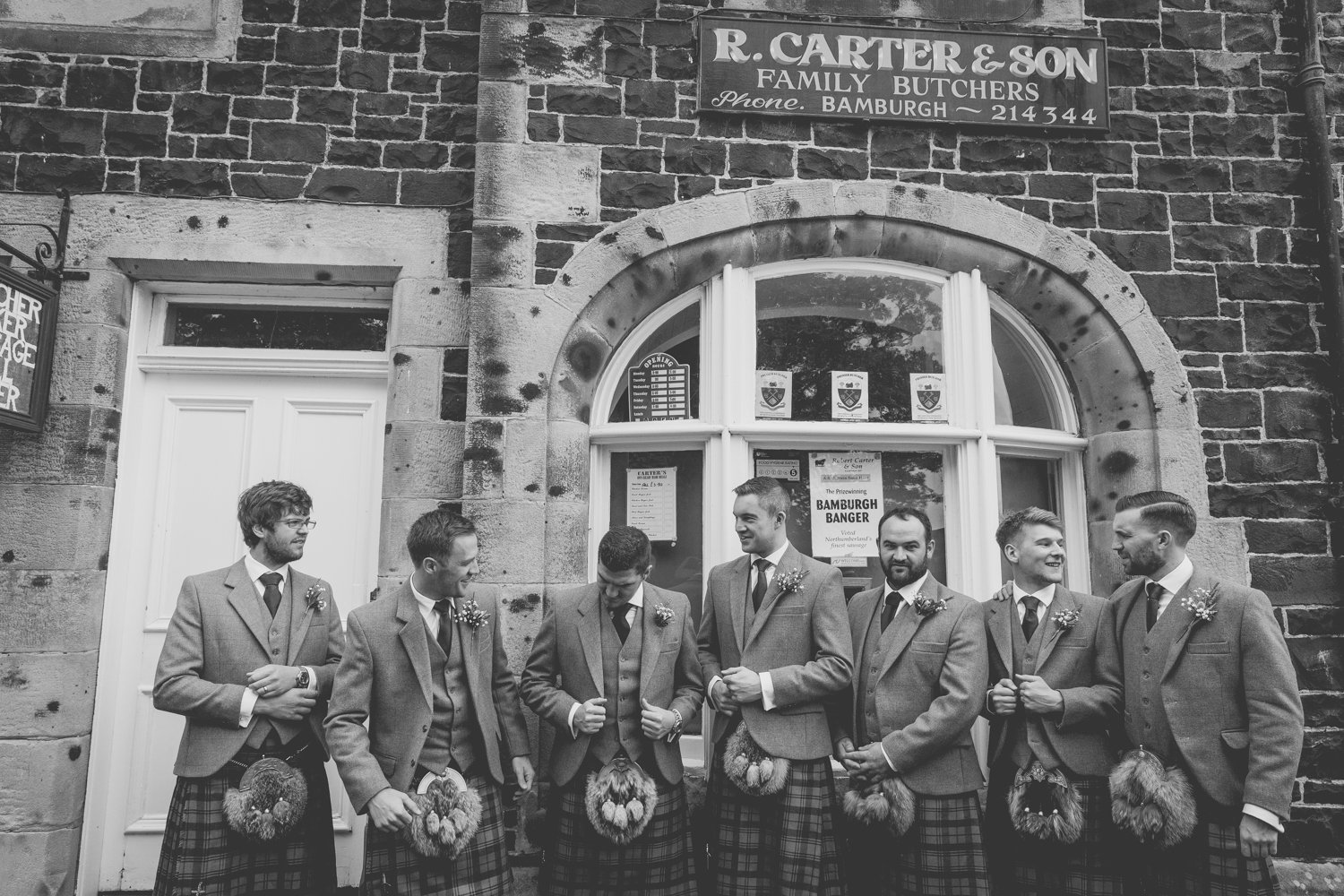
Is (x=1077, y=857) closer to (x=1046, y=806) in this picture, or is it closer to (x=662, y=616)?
(x=1046, y=806)

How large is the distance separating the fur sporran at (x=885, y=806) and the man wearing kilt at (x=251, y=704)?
2.11 metres

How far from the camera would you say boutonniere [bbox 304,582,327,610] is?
12.1ft

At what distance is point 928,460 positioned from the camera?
4.79 meters

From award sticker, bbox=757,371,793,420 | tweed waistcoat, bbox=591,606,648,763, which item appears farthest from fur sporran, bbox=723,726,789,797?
award sticker, bbox=757,371,793,420

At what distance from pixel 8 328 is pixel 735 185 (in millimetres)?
3544

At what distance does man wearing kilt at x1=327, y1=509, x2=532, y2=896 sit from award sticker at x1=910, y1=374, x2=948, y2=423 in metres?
2.54

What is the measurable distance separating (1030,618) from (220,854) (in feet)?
10.8

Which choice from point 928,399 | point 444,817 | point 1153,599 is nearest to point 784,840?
point 444,817

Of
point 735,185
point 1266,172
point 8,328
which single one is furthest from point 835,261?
point 8,328

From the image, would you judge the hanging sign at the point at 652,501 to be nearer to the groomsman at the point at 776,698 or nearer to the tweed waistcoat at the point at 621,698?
the groomsman at the point at 776,698

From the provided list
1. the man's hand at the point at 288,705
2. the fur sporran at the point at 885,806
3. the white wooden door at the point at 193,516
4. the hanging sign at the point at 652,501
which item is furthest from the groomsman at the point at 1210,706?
the white wooden door at the point at 193,516

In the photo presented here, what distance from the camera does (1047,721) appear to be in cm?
345

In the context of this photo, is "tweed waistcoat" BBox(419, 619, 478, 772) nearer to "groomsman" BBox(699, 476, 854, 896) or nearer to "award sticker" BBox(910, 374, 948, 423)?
"groomsman" BBox(699, 476, 854, 896)

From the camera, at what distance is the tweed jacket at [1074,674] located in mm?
3412
